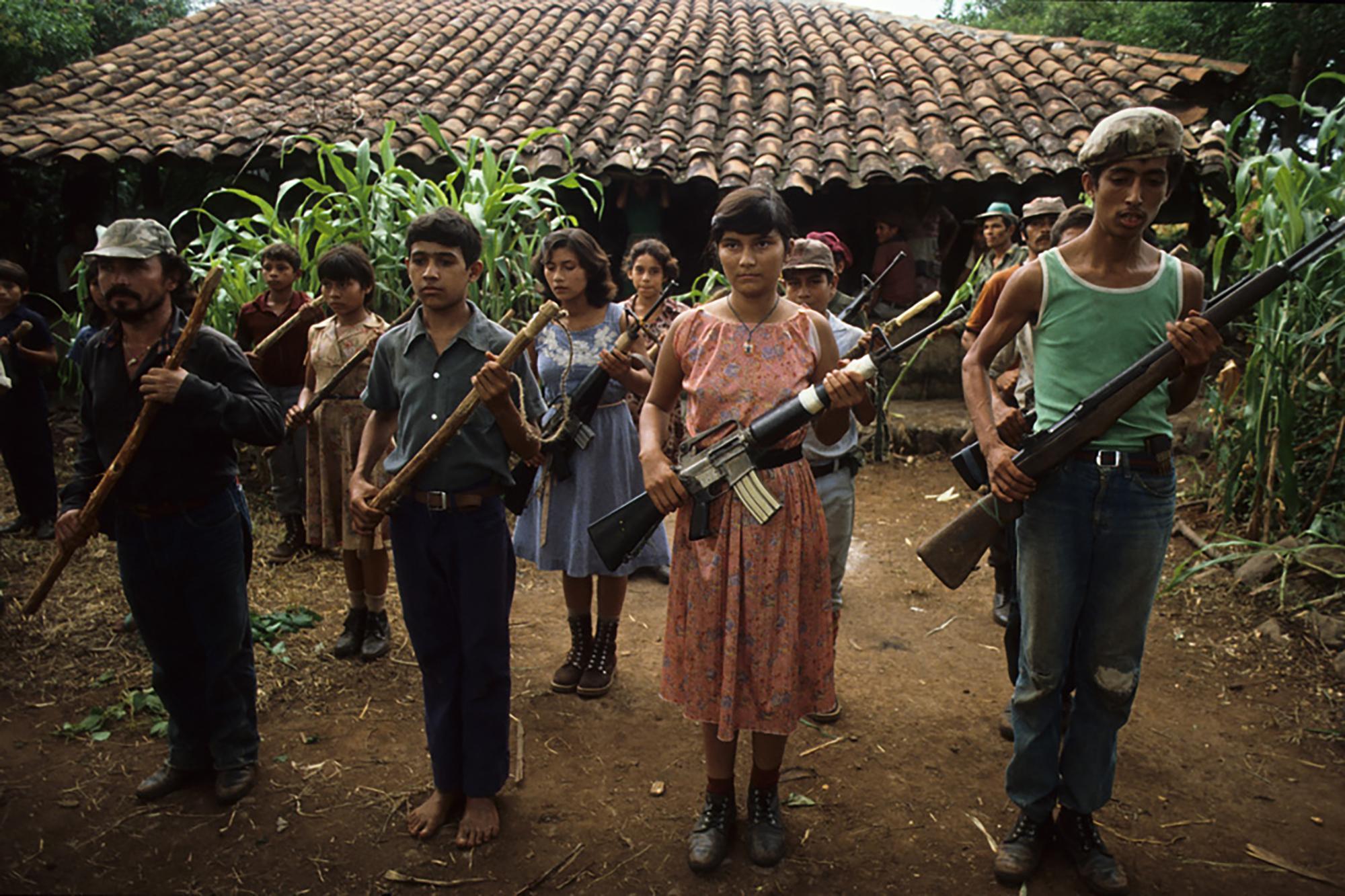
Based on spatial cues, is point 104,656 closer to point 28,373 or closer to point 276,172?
point 28,373

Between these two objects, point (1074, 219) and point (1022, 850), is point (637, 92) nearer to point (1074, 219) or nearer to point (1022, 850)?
point (1074, 219)

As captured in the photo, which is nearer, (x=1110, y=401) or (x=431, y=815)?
(x=1110, y=401)

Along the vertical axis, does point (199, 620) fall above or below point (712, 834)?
above

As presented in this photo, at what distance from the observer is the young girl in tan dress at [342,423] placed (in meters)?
3.94

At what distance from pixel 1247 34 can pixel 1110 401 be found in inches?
568

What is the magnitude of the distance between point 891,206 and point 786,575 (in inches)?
289

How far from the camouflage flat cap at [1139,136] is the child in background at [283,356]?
3.90m

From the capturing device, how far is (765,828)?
2.47m

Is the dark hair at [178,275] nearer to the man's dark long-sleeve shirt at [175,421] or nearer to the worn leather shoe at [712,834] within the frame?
the man's dark long-sleeve shirt at [175,421]

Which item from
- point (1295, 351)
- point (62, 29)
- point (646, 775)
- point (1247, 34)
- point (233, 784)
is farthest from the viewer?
point (1247, 34)

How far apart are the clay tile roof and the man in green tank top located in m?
6.11

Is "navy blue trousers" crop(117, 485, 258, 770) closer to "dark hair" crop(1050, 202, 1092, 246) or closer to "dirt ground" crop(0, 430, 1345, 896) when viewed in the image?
"dirt ground" crop(0, 430, 1345, 896)

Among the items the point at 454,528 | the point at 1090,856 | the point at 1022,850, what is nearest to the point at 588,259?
the point at 454,528

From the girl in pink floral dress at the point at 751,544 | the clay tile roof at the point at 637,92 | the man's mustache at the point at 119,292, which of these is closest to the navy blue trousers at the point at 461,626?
the girl in pink floral dress at the point at 751,544
